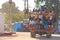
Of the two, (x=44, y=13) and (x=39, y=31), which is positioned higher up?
(x=44, y=13)

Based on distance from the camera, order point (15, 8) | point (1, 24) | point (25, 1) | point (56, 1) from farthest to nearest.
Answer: point (15, 8), point (25, 1), point (56, 1), point (1, 24)

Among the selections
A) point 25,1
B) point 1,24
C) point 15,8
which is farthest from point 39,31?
point 15,8

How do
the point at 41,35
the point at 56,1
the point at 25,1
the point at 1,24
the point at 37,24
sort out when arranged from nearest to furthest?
the point at 37,24
the point at 41,35
the point at 1,24
the point at 56,1
the point at 25,1

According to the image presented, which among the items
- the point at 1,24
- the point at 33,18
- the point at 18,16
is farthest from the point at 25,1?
the point at 33,18

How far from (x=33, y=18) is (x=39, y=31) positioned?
3.44 ft

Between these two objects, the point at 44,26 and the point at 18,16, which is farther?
the point at 18,16

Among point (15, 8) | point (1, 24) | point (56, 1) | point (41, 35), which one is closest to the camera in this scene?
point (41, 35)

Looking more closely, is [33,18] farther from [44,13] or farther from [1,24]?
[1,24]

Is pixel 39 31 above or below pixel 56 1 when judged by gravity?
below

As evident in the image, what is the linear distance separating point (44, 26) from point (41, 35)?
7.25 ft

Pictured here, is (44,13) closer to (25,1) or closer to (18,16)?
(25,1)

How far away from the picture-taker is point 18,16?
52.6m

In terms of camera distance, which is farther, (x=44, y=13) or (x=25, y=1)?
(x=25, y=1)

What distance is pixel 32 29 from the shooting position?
1838 centimetres
